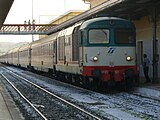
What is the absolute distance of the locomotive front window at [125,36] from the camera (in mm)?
17812

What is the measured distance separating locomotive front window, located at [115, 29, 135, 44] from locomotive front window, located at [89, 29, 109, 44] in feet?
1.51

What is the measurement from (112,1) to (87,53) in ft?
12.3

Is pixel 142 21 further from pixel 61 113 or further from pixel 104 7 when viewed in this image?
pixel 61 113

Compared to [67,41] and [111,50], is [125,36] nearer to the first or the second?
[111,50]

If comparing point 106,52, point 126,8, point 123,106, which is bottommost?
point 123,106

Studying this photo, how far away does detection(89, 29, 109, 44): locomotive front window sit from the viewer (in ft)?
57.7

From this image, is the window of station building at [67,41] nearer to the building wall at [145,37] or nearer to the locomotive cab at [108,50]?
the locomotive cab at [108,50]

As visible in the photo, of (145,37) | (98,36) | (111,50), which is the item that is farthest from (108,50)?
(145,37)

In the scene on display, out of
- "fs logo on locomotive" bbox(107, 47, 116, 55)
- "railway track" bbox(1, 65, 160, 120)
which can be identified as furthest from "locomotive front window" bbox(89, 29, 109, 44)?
"railway track" bbox(1, 65, 160, 120)

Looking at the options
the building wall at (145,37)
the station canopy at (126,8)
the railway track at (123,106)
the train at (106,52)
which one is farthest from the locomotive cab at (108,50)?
the building wall at (145,37)

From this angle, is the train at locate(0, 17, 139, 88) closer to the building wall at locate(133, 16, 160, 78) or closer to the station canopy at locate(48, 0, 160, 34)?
the station canopy at locate(48, 0, 160, 34)

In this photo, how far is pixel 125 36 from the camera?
17906 millimetres

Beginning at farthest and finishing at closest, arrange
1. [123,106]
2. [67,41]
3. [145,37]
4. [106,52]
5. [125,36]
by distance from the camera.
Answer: [145,37]
[67,41]
[125,36]
[106,52]
[123,106]

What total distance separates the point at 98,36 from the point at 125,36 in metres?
1.19
